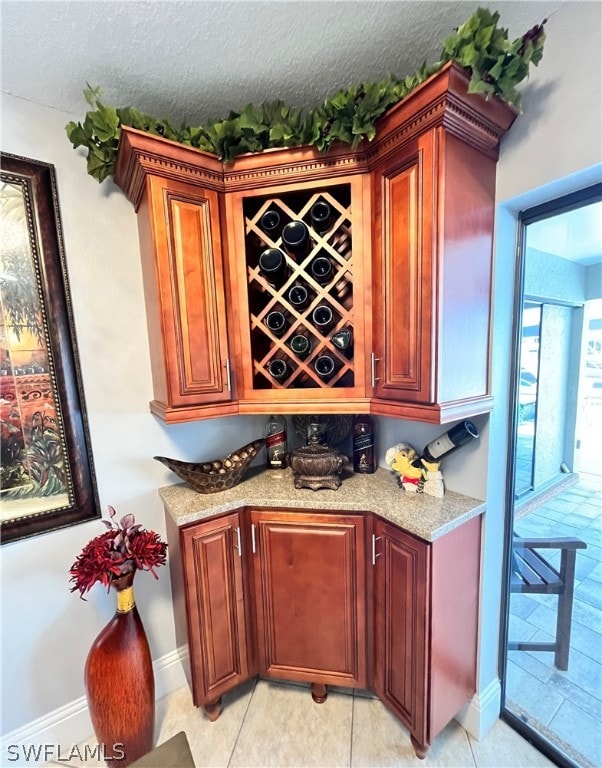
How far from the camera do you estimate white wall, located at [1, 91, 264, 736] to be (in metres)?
1.29

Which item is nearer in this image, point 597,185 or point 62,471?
point 597,185

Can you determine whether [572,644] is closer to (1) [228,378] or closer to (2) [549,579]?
(2) [549,579]

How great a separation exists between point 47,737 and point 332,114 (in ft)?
8.65

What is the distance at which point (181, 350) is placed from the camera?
1271 mm

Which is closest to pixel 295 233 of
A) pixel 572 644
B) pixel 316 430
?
pixel 316 430

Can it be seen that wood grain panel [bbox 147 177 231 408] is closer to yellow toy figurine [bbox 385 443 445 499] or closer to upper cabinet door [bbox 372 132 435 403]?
upper cabinet door [bbox 372 132 435 403]

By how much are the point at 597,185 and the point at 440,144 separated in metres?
0.52

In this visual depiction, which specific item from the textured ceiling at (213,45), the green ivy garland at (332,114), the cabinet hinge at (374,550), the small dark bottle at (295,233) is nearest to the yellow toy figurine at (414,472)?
the cabinet hinge at (374,550)

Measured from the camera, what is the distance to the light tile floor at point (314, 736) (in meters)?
1.31

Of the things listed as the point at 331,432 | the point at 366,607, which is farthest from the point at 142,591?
the point at 331,432

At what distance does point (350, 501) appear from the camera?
1360 millimetres

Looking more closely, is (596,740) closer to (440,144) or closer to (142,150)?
(440,144)

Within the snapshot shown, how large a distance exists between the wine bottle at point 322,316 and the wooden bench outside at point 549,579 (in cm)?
124

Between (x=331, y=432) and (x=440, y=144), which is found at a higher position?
(x=440, y=144)
